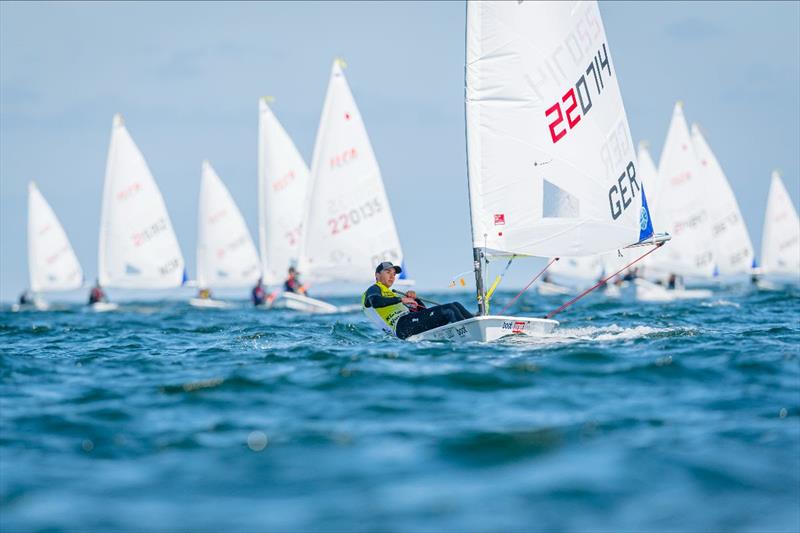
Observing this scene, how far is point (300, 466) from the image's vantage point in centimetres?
662

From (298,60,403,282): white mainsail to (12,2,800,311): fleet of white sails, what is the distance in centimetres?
3

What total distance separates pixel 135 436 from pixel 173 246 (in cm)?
3448

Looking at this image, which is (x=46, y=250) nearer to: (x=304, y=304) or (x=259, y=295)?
(x=259, y=295)

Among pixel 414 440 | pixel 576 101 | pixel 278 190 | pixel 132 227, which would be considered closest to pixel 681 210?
pixel 278 190

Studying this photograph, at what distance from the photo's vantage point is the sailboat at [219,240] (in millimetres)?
43469

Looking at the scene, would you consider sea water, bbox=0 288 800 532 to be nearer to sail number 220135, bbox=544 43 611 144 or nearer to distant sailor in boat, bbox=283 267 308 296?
sail number 220135, bbox=544 43 611 144

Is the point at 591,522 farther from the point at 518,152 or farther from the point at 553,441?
the point at 518,152

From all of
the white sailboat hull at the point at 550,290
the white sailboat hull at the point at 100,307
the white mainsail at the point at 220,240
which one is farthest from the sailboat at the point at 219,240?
the white sailboat hull at the point at 550,290

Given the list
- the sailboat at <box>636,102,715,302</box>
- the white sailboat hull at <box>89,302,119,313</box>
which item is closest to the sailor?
the white sailboat hull at <box>89,302,119,313</box>

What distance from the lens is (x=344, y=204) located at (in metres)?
29.3

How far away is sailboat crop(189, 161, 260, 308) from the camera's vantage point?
4347cm

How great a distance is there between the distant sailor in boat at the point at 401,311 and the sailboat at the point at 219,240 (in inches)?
1158

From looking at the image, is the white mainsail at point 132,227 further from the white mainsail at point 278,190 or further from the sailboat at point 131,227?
the white mainsail at point 278,190

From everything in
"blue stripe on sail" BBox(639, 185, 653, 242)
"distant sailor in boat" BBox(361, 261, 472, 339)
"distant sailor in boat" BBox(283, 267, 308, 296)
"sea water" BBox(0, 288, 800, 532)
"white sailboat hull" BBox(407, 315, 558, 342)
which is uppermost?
"blue stripe on sail" BBox(639, 185, 653, 242)
